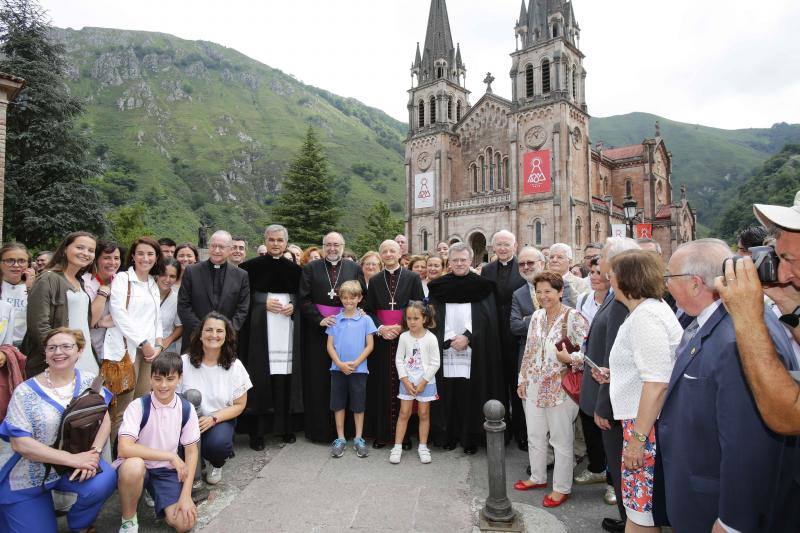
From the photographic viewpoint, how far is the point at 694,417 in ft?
6.89

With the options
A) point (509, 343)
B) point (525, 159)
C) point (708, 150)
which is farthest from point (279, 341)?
point (708, 150)

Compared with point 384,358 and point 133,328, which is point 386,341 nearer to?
point 384,358

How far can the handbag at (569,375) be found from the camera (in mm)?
3921

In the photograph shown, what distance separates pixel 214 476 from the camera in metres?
4.36

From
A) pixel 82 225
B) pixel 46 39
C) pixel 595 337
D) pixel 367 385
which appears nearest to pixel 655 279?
pixel 595 337

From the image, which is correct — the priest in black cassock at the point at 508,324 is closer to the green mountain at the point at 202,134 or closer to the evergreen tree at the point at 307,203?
the evergreen tree at the point at 307,203

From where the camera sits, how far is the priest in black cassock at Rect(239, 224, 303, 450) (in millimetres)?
5367

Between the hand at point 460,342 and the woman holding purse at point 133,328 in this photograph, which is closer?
the woman holding purse at point 133,328

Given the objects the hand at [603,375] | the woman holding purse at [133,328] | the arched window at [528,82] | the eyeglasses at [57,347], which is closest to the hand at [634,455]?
the hand at [603,375]

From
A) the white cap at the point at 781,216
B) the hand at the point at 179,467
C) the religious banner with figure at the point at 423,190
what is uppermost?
the religious banner with figure at the point at 423,190

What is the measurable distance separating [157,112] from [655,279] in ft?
366

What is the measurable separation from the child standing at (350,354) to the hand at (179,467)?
1.86m

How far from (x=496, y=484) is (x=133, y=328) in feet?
13.3

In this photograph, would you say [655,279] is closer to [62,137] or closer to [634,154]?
[62,137]
